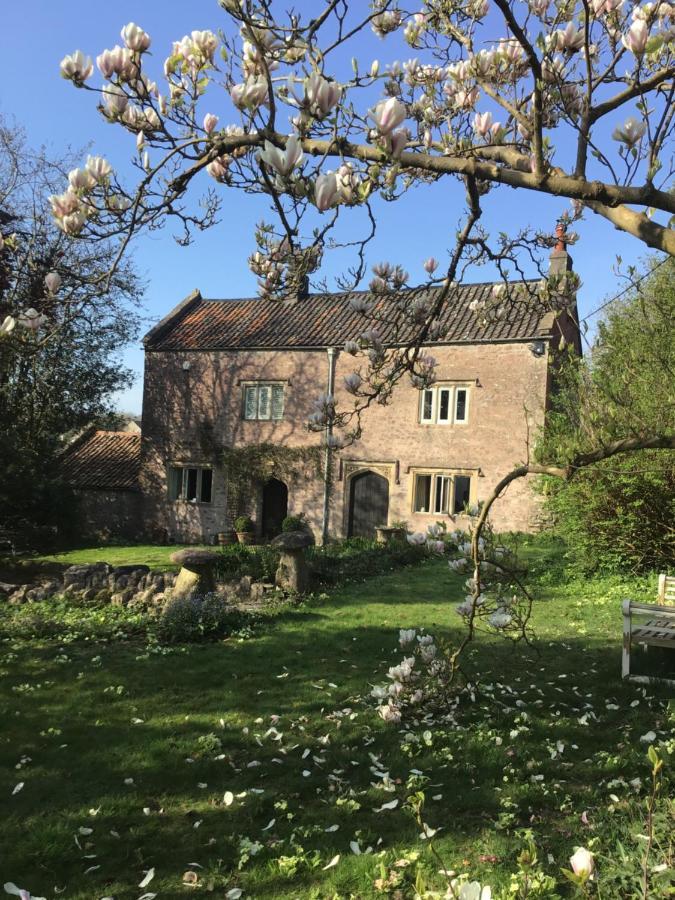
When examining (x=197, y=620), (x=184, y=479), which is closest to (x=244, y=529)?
(x=184, y=479)

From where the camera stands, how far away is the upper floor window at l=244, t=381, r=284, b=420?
2269cm

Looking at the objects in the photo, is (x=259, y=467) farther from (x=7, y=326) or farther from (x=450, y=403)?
(x=7, y=326)

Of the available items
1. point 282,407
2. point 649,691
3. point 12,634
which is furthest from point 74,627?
point 282,407

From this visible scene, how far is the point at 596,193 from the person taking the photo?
2.81 m

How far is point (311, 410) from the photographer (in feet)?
70.0

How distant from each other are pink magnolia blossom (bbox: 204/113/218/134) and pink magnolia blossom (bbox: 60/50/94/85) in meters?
0.59

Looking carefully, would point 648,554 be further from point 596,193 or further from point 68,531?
point 68,531

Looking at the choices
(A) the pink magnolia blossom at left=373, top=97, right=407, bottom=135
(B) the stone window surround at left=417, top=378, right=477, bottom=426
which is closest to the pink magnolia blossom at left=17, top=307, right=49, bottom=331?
(A) the pink magnolia blossom at left=373, top=97, right=407, bottom=135

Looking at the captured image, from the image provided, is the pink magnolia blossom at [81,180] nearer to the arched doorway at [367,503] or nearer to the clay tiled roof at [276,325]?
the clay tiled roof at [276,325]

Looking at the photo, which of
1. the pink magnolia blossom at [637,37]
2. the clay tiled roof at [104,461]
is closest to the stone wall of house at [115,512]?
the clay tiled roof at [104,461]

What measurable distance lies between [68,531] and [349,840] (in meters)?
19.1

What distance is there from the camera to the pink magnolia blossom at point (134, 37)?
9.39 ft

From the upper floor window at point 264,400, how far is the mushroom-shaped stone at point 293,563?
38.7 ft

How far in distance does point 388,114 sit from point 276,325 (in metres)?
21.5
